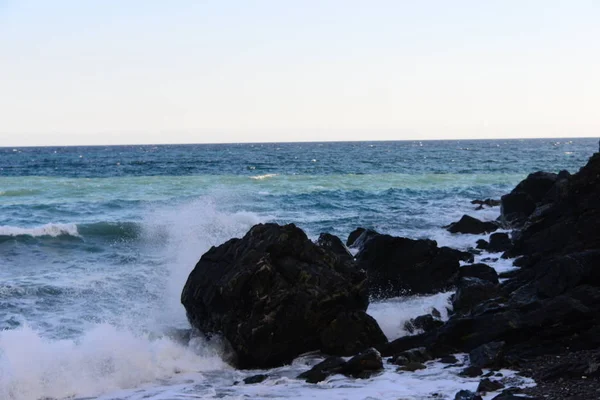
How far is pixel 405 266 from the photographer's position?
641 inches

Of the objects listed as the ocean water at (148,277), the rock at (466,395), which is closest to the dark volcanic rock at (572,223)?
the ocean water at (148,277)

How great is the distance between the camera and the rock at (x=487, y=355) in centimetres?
976

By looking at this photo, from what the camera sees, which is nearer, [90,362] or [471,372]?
[471,372]

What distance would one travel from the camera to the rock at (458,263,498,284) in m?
15.5

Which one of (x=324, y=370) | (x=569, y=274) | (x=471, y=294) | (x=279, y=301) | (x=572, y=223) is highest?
(x=572, y=223)

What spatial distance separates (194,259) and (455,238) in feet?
30.1

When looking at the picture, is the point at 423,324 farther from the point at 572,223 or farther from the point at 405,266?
the point at 572,223

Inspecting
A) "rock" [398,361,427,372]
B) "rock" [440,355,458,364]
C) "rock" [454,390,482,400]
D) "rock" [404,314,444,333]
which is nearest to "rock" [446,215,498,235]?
"rock" [404,314,444,333]

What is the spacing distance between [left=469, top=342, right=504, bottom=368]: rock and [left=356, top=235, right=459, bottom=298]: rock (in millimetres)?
5535

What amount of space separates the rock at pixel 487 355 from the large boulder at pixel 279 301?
1.97m

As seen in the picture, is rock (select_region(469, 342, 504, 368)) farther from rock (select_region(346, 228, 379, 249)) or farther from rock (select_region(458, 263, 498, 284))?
rock (select_region(346, 228, 379, 249))

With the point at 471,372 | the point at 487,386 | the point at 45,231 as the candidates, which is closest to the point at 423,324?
the point at 471,372

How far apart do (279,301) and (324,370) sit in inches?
62.2

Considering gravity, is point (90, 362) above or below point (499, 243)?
below
